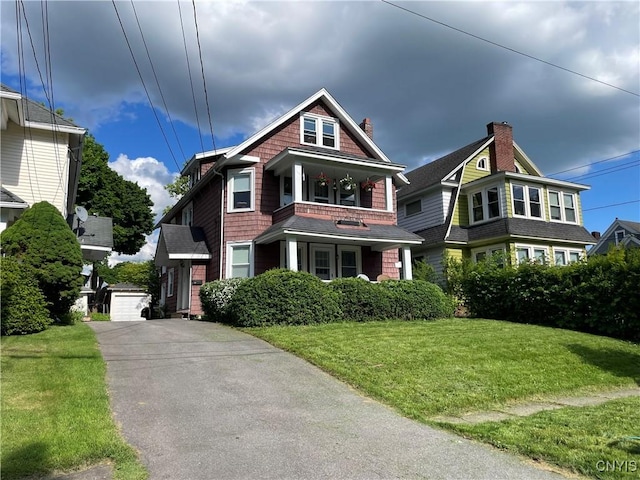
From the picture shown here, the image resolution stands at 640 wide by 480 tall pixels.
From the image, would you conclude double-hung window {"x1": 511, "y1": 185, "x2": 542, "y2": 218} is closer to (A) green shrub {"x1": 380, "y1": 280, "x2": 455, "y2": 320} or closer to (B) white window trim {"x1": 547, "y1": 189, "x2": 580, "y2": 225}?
(B) white window trim {"x1": 547, "y1": 189, "x2": 580, "y2": 225}

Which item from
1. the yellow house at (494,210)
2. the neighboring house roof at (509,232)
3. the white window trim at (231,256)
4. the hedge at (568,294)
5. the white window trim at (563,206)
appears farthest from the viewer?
the white window trim at (563,206)

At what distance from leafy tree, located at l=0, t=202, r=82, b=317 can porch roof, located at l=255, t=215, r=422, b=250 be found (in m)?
6.61

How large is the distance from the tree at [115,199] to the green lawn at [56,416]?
1291 inches

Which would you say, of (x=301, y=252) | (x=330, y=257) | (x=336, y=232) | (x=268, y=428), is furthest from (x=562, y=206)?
(x=268, y=428)

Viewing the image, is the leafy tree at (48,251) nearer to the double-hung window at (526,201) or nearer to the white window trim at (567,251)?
the double-hung window at (526,201)

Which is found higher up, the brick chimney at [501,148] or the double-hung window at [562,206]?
the brick chimney at [501,148]

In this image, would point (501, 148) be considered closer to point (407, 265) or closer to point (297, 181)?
point (407, 265)

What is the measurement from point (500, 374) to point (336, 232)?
9540 millimetres

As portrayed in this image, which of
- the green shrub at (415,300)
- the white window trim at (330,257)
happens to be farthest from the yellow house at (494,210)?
the green shrub at (415,300)

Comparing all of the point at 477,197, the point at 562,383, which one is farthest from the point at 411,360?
the point at 477,197

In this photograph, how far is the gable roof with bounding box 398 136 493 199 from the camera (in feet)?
82.4

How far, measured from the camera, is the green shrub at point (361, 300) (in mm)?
14648

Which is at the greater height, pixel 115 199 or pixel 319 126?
pixel 115 199

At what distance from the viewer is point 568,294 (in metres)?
15.5
